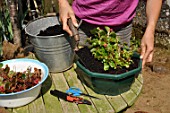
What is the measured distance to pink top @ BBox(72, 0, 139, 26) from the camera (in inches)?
53.8

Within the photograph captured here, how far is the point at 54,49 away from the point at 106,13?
0.31 m

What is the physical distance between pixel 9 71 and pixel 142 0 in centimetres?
190

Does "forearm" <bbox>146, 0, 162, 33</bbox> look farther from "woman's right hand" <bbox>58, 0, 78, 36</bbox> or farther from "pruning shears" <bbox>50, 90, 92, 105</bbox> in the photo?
"pruning shears" <bbox>50, 90, 92, 105</bbox>

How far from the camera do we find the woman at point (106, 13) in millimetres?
1312

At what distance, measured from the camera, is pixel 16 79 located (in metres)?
1.25

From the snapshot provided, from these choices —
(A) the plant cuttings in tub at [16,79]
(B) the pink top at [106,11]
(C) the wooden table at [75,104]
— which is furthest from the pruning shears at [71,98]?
(B) the pink top at [106,11]

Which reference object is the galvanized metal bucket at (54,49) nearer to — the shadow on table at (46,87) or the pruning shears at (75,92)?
the shadow on table at (46,87)

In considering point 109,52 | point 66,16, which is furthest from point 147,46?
point 66,16

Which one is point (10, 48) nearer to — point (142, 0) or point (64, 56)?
point (64, 56)

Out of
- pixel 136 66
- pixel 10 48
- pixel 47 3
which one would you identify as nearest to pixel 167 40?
pixel 47 3

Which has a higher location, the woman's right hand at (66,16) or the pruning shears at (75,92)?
the woman's right hand at (66,16)

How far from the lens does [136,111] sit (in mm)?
2125


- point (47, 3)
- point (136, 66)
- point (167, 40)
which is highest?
point (136, 66)

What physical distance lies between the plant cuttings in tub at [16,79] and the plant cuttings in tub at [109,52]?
28 cm
